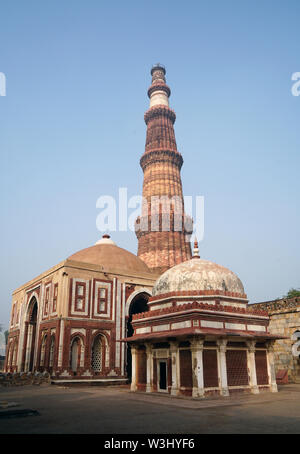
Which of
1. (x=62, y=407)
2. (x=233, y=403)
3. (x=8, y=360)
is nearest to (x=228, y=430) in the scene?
(x=233, y=403)

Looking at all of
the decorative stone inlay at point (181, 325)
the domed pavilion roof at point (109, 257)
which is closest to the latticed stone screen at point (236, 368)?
the decorative stone inlay at point (181, 325)

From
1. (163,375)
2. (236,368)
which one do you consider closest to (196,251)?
(236,368)

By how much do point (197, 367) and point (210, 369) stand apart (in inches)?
36.5

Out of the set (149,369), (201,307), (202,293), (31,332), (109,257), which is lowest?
(149,369)

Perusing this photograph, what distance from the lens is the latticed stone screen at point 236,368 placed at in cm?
1789

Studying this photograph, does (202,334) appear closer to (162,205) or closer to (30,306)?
(30,306)

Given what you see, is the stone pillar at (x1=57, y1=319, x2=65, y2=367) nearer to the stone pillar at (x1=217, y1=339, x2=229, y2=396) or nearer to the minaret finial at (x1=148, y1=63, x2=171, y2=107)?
the stone pillar at (x1=217, y1=339, x2=229, y2=396)

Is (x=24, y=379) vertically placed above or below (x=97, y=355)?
below

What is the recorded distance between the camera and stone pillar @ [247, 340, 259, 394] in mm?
18484

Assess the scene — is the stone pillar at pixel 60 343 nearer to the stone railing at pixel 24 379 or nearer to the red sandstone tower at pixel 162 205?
the stone railing at pixel 24 379

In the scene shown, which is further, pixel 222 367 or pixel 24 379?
pixel 24 379

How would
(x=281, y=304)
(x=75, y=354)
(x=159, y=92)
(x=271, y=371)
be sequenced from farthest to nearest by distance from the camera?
(x=159, y=92) < (x=281, y=304) < (x=75, y=354) < (x=271, y=371)

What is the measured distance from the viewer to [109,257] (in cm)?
3409

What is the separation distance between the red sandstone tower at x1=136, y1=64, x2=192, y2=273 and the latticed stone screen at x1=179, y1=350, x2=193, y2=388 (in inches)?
1082
